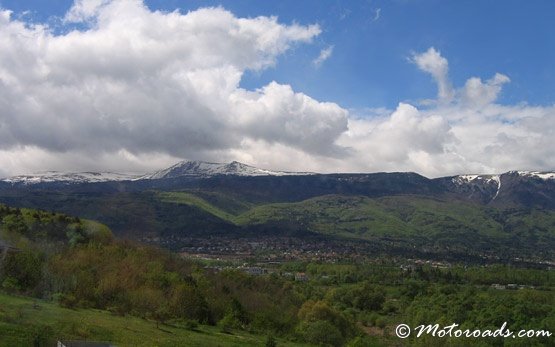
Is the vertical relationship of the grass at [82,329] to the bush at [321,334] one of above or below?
above

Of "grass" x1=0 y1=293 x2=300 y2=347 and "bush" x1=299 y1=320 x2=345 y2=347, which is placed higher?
"grass" x1=0 y1=293 x2=300 y2=347

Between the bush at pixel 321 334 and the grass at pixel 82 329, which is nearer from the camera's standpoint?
the grass at pixel 82 329

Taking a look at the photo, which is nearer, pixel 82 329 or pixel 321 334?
pixel 82 329

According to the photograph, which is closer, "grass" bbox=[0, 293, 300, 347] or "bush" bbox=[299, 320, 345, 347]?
"grass" bbox=[0, 293, 300, 347]

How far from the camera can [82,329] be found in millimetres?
36281

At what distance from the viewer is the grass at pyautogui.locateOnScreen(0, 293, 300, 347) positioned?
3250 centimetres

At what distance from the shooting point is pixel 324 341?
71.1m

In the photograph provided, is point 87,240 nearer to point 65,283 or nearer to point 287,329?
point 65,283

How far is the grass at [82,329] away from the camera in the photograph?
32500 millimetres

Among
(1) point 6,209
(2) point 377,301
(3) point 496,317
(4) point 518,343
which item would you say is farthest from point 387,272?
(1) point 6,209

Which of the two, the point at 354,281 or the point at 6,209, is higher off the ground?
the point at 6,209

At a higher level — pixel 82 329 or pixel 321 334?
pixel 82 329

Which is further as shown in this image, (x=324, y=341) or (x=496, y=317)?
(x=496, y=317)

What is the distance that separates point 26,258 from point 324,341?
130ft
